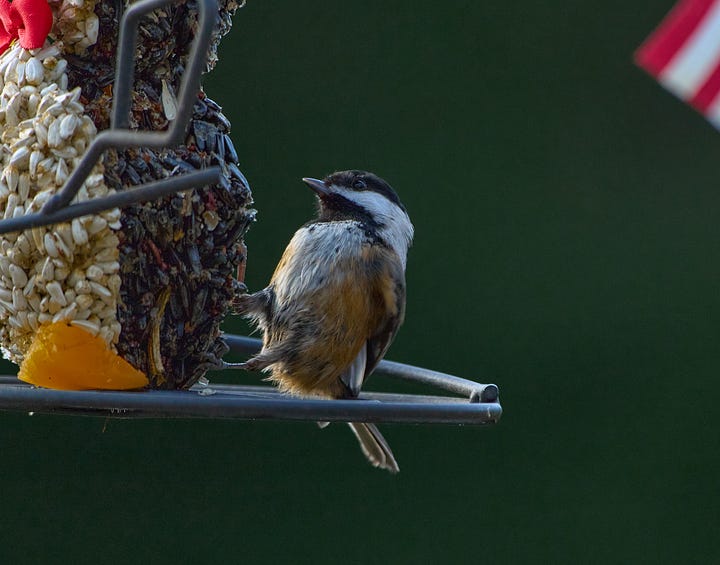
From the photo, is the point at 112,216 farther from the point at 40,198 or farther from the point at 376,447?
the point at 376,447

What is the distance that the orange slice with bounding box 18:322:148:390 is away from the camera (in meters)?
1.42

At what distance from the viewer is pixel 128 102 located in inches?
40.7

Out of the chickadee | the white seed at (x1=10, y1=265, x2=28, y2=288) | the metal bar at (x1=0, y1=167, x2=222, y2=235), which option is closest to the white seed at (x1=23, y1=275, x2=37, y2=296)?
the white seed at (x1=10, y1=265, x2=28, y2=288)

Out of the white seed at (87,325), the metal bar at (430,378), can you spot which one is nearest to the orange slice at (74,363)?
the white seed at (87,325)

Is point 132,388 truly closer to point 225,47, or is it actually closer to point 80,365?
point 80,365

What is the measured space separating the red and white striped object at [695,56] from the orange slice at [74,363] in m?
0.77

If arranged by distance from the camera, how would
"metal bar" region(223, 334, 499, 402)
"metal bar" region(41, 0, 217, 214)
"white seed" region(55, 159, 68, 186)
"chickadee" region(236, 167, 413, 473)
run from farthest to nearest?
"chickadee" region(236, 167, 413, 473) → "metal bar" region(223, 334, 499, 402) → "white seed" region(55, 159, 68, 186) → "metal bar" region(41, 0, 217, 214)

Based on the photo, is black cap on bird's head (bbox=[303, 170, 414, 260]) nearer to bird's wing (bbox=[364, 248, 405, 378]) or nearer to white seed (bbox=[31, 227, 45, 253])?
bird's wing (bbox=[364, 248, 405, 378])

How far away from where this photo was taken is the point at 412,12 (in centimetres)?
344

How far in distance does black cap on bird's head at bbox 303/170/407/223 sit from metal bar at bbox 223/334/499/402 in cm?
28

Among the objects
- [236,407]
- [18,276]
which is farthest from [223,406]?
[18,276]

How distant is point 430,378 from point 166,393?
54 cm

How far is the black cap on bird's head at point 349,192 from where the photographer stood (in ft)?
6.77

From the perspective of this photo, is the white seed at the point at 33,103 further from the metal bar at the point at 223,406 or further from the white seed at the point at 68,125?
the metal bar at the point at 223,406
